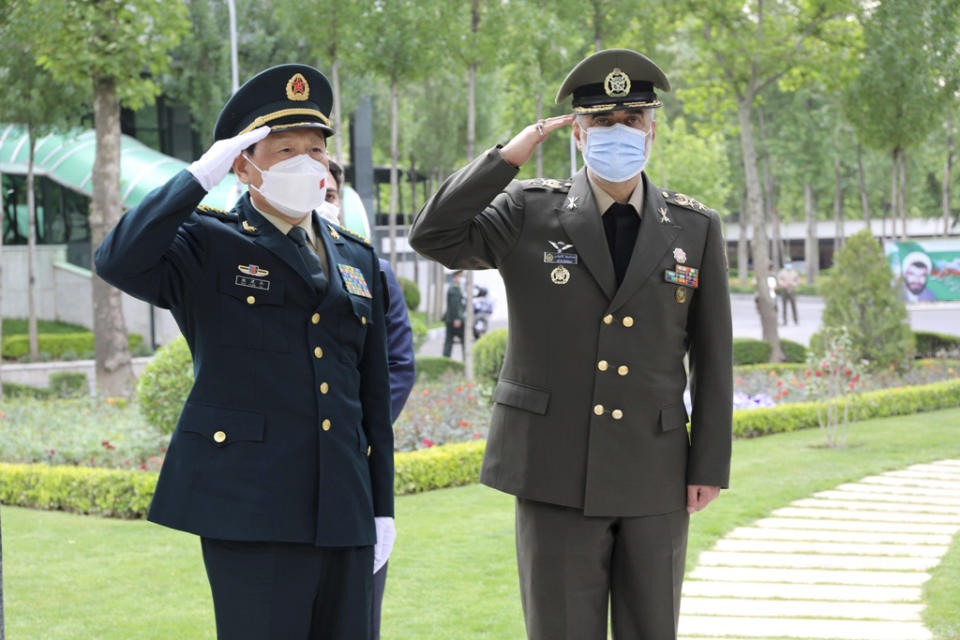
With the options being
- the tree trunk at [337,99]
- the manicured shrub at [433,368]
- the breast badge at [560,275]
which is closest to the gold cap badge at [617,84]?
the breast badge at [560,275]

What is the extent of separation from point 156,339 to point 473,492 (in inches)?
618

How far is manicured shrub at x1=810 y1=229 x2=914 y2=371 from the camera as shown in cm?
1530

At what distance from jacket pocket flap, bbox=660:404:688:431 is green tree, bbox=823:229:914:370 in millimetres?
12695

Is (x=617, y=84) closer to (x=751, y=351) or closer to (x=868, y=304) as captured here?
(x=868, y=304)

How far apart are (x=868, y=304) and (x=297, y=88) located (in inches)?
548

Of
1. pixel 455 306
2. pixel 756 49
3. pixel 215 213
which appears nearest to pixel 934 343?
pixel 756 49

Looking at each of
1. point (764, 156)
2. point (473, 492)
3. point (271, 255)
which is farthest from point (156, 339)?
point (764, 156)

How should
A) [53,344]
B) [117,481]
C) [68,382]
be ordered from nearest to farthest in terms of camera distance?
[117,481]
[68,382]
[53,344]

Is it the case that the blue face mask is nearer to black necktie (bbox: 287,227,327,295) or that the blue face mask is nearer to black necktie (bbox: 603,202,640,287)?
black necktie (bbox: 603,202,640,287)

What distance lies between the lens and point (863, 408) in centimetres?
1328

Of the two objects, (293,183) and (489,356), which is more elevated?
(293,183)

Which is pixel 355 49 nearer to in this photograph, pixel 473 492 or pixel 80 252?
pixel 473 492

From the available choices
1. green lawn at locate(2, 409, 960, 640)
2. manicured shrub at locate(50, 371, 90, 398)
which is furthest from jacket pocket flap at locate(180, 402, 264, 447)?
manicured shrub at locate(50, 371, 90, 398)

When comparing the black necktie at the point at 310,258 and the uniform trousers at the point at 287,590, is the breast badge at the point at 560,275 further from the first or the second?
the uniform trousers at the point at 287,590
